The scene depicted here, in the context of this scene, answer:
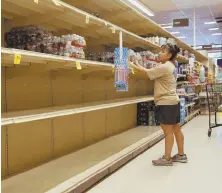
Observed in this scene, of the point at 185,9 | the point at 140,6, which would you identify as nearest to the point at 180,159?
the point at 140,6

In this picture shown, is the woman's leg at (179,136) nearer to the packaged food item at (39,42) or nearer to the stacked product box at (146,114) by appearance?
the packaged food item at (39,42)

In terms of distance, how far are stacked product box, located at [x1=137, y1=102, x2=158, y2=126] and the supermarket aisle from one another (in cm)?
183

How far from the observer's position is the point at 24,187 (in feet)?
8.99

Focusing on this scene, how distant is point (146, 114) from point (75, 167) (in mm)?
3554

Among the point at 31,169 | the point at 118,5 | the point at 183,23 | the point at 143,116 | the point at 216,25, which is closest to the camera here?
the point at 31,169

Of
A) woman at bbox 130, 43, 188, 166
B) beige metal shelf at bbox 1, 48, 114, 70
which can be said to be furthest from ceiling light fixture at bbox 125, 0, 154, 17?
beige metal shelf at bbox 1, 48, 114, 70

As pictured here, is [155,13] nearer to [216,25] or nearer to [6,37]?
[216,25]

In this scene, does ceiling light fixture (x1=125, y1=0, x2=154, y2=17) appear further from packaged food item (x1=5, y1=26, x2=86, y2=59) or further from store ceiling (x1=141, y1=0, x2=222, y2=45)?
packaged food item (x1=5, y1=26, x2=86, y2=59)

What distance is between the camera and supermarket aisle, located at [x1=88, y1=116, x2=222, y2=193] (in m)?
3.02

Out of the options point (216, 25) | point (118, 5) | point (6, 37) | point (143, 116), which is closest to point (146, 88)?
point (143, 116)

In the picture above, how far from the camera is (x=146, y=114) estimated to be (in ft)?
22.1

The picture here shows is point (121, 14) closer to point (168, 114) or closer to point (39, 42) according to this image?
point (168, 114)

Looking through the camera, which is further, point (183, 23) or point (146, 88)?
point (183, 23)

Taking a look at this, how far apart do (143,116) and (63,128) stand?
3025 millimetres
